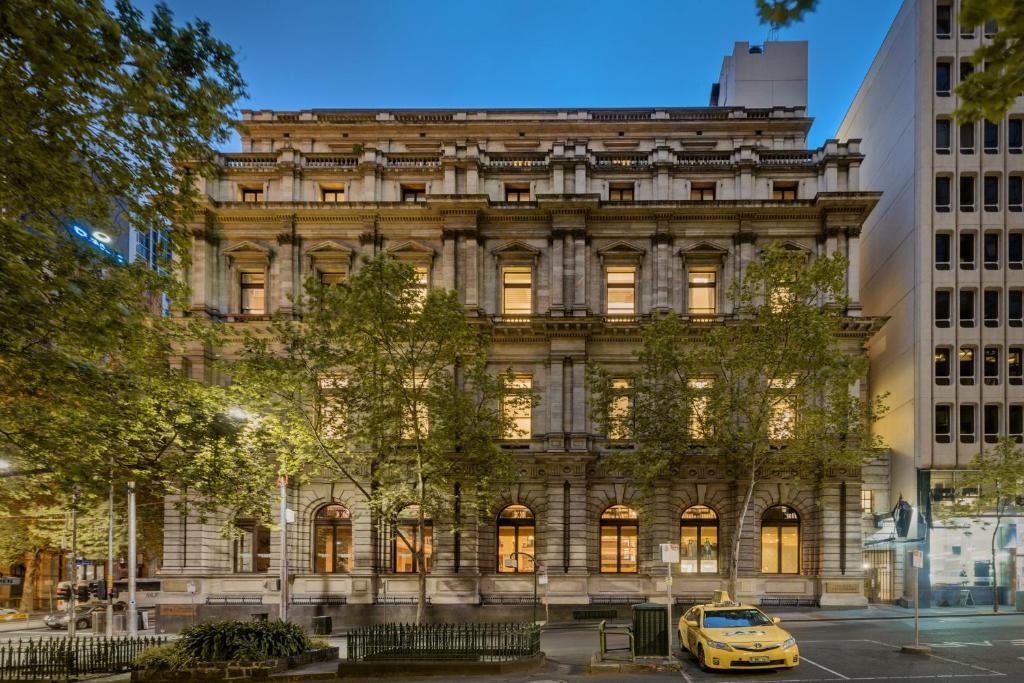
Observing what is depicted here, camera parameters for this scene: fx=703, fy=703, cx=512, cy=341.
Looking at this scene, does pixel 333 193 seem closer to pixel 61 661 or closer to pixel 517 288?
pixel 517 288

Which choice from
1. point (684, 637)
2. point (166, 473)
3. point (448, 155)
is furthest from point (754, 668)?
point (448, 155)

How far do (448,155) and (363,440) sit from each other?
17.3m

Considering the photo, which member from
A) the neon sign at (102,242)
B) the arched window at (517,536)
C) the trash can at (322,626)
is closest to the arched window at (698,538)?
the arched window at (517,536)

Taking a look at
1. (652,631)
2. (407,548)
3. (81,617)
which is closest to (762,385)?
(652,631)

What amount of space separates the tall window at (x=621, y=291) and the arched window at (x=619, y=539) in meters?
9.97

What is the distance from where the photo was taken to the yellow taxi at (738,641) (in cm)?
1589

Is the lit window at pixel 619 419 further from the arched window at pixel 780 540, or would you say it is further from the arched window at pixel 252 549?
the arched window at pixel 252 549

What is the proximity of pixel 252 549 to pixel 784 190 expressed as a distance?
3236 cm

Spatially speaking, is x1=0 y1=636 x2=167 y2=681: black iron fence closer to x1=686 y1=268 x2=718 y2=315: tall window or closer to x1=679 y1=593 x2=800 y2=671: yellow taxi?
x1=679 y1=593 x2=800 y2=671: yellow taxi

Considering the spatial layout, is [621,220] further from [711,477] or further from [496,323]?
[711,477]

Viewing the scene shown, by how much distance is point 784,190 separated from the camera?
36531 mm

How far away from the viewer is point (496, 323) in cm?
3481

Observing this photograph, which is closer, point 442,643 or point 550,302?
point 442,643

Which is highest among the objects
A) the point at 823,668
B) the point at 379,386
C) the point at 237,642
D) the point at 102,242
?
the point at 102,242
